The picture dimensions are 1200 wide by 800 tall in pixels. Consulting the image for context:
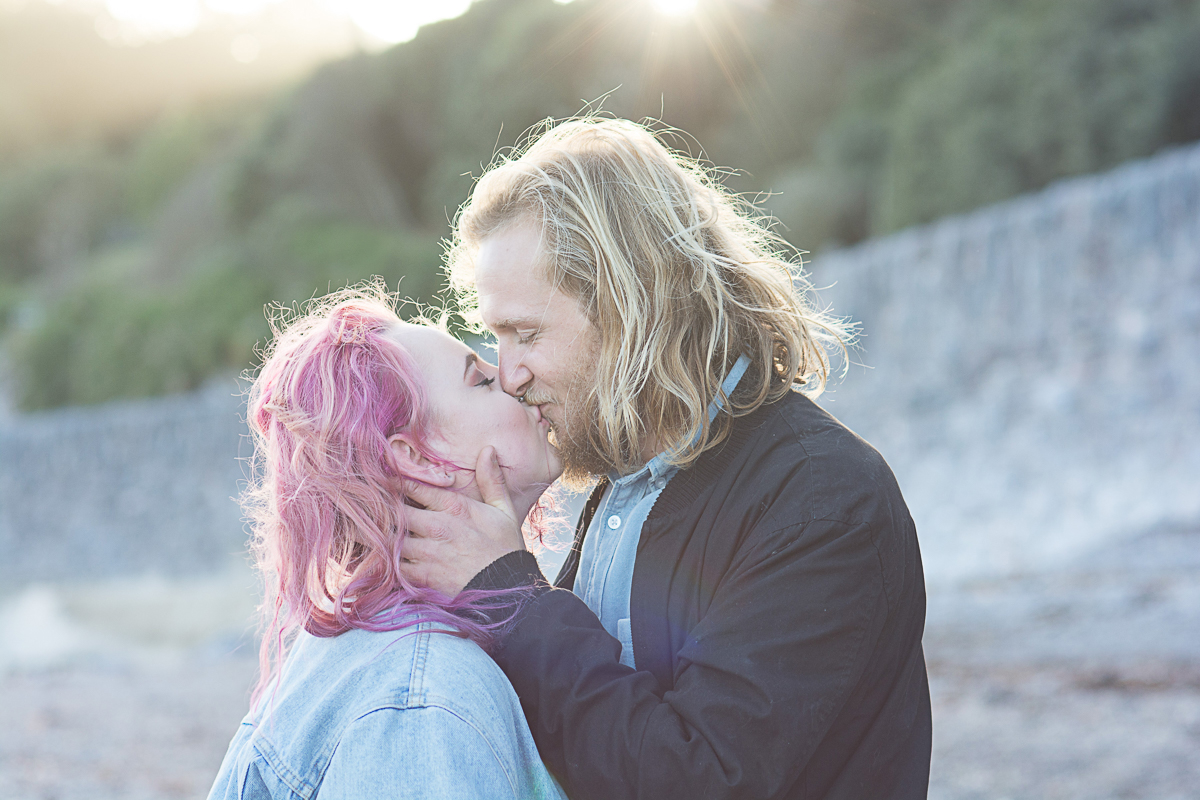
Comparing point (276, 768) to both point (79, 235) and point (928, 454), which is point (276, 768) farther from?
point (79, 235)

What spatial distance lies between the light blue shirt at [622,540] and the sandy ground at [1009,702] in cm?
320

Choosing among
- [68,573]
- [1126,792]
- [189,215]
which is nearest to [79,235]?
[189,215]

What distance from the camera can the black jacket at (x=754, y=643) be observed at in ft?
4.88

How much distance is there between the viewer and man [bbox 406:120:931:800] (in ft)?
4.97

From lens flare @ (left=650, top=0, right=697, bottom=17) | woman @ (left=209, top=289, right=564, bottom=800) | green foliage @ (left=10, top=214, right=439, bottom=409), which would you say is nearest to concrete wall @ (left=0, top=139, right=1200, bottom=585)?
woman @ (left=209, top=289, right=564, bottom=800)

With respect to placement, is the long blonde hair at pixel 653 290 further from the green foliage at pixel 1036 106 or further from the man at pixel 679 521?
the green foliage at pixel 1036 106

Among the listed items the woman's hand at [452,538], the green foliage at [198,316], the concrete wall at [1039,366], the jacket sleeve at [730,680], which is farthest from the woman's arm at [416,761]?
the green foliage at [198,316]

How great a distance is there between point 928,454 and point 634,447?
26.2ft

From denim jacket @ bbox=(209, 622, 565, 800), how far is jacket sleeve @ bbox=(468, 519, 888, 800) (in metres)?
0.08

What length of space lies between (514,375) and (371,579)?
20.1 inches

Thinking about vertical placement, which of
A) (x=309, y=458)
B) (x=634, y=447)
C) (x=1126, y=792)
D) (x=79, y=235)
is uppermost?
(x=79, y=235)

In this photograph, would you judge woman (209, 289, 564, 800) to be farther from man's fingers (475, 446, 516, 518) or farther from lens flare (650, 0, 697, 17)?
lens flare (650, 0, 697, 17)

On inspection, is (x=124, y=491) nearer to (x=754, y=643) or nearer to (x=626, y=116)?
(x=626, y=116)

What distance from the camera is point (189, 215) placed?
102 ft
